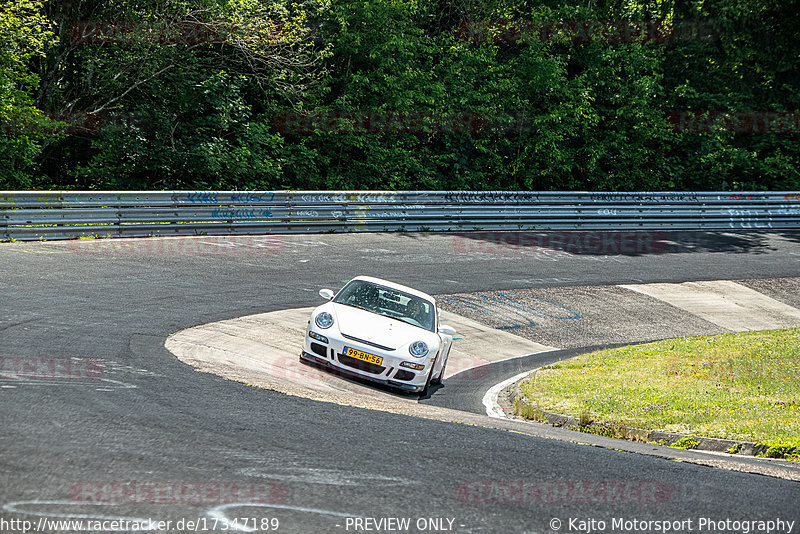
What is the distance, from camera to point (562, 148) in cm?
2945

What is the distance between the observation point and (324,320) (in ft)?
35.6

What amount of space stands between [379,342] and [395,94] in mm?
17069

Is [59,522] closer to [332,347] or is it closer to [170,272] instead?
[332,347]

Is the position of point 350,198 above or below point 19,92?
below

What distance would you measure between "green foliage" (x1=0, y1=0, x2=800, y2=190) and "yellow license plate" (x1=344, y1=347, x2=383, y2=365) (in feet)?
45.3

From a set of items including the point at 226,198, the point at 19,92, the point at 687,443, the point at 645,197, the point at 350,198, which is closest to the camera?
the point at 687,443

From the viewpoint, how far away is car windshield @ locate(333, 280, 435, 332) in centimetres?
1145

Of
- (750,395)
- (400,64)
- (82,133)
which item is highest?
(400,64)

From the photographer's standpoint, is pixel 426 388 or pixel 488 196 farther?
pixel 488 196

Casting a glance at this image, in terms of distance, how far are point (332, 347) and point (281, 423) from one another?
13.7ft

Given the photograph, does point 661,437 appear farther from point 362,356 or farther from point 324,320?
point 324,320

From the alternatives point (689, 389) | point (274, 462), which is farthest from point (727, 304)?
point (274, 462)

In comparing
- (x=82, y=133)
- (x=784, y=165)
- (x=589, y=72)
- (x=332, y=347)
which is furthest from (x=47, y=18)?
(x=784, y=165)

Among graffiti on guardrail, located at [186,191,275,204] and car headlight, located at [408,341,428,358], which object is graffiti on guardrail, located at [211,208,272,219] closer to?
graffiti on guardrail, located at [186,191,275,204]
